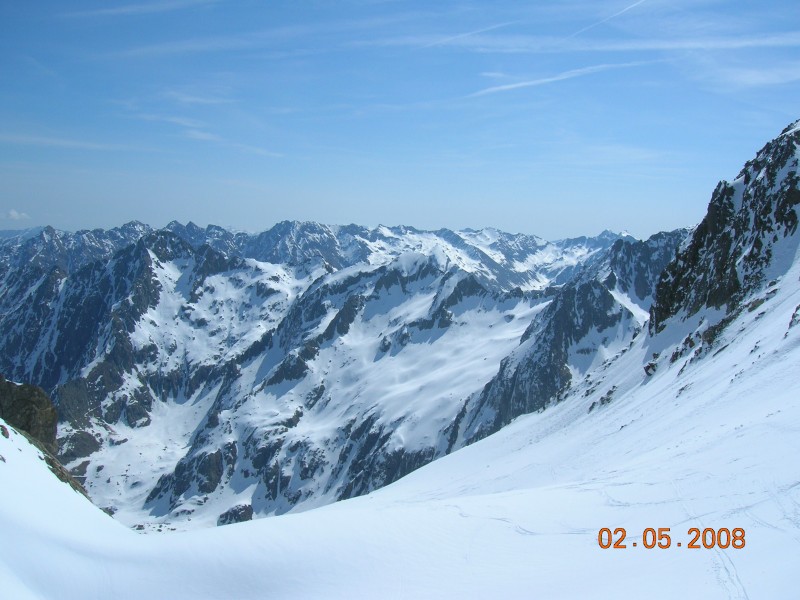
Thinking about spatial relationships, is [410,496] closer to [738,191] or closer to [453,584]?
[453,584]

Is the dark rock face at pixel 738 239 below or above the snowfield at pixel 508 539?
above

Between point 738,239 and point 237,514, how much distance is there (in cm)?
16198

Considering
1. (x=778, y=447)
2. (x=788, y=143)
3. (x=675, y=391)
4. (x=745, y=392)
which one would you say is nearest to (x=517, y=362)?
→ (x=788, y=143)

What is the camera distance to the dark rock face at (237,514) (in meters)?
169

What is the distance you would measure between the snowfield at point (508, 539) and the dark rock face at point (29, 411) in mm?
20045

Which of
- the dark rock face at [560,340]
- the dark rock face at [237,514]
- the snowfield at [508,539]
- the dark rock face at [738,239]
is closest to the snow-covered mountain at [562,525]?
the snowfield at [508,539]

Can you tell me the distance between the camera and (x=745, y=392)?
27.7m

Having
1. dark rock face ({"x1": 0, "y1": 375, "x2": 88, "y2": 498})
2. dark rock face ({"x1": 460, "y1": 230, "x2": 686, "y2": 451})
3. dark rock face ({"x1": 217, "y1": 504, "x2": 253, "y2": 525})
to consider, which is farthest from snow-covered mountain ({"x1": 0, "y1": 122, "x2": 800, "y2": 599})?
dark rock face ({"x1": 217, "y1": 504, "x2": 253, "y2": 525})

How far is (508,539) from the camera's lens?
17.8 meters

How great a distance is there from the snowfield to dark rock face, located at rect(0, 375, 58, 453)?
20.0 meters

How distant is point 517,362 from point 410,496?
362 ft

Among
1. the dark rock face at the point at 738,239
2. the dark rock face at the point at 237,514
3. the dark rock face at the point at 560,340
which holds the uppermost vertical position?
the dark rock face at the point at 738,239

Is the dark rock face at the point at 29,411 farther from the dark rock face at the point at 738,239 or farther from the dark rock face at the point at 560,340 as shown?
the dark rock face at the point at 560,340

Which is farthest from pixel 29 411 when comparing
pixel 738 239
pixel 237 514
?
pixel 237 514
